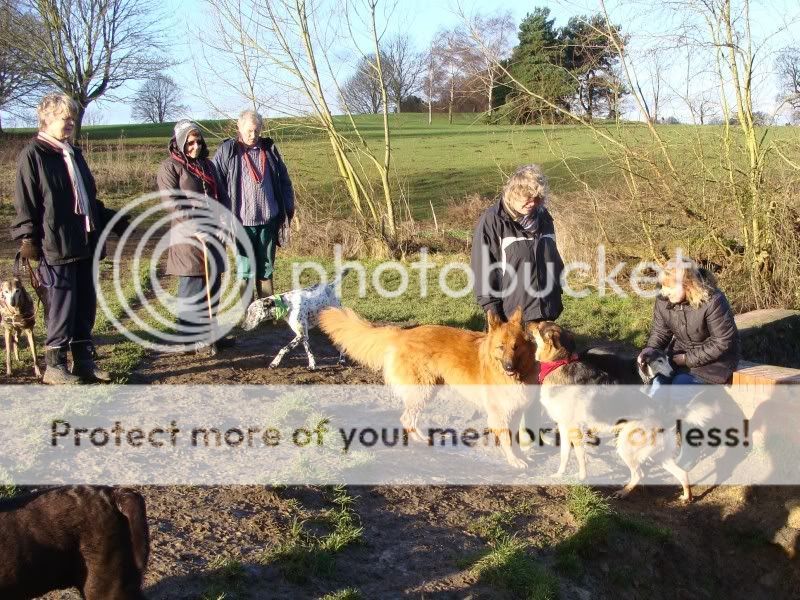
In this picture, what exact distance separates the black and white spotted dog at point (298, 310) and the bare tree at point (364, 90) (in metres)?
7.38

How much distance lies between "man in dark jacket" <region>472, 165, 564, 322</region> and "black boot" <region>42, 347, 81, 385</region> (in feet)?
11.3

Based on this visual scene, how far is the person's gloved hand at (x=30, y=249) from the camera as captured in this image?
237 inches

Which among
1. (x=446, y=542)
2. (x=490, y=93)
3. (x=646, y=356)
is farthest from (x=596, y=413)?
(x=490, y=93)

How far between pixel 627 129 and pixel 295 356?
5.98 m

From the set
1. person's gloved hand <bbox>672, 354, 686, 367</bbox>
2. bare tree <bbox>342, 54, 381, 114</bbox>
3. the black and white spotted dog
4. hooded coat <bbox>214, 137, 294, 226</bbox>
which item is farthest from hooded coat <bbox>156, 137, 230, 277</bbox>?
bare tree <bbox>342, 54, 381, 114</bbox>

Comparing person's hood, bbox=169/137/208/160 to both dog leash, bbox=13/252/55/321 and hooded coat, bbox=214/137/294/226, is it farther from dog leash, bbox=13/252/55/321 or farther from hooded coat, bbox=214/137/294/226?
dog leash, bbox=13/252/55/321

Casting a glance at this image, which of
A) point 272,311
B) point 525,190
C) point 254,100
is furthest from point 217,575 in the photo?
point 254,100

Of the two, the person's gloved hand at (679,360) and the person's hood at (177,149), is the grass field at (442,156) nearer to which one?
the person's gloved hand at (679,360)

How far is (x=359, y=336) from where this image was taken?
6.68 m

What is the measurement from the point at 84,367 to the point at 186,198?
181cm

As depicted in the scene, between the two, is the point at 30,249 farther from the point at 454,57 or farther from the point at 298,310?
the point at 454,57

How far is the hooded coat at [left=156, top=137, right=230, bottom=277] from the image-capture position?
7.08m

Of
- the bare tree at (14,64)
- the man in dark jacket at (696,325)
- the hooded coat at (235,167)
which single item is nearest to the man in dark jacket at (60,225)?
the hooded coat at (235,167)

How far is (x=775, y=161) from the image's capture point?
33.5ft
